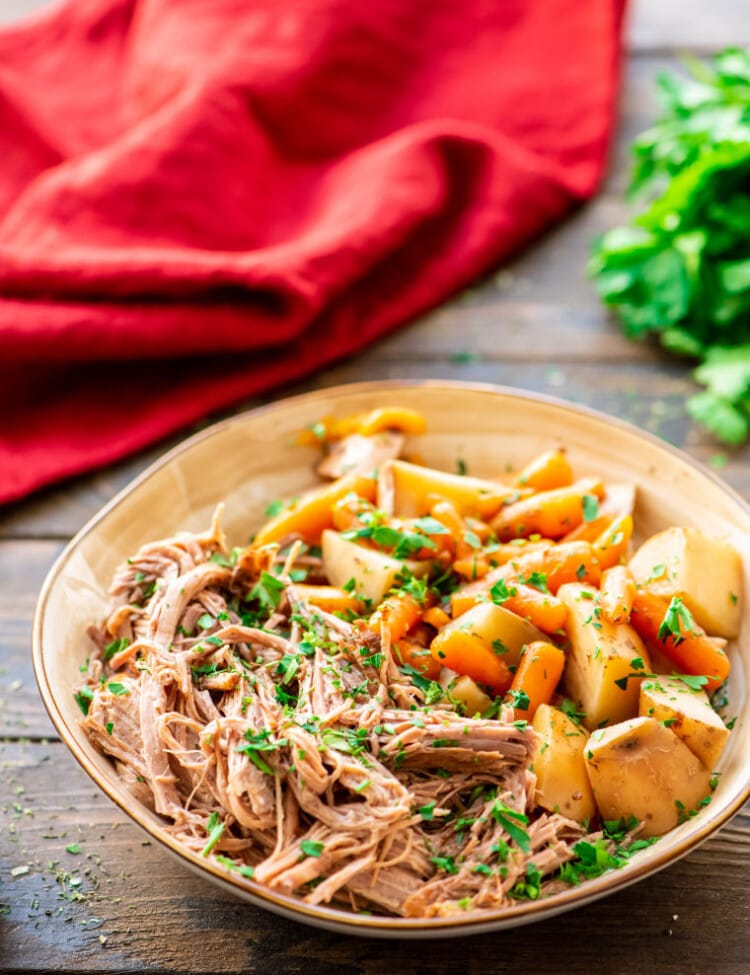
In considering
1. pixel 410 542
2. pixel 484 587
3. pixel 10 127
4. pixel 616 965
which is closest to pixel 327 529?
pixel 410 542

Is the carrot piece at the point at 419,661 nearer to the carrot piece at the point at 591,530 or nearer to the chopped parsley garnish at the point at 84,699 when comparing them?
the carrot piece at the point at 591,530

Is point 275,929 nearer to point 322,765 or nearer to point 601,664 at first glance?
point 322,765

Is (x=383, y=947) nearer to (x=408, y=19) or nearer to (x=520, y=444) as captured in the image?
(x=520, y=444)

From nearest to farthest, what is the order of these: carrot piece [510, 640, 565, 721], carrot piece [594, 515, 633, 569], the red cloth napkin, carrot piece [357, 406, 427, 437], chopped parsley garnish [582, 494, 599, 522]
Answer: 1. carrot piece [510, 640, 565, 721]
2. carrot piece [594, 515, 633, 569]
3. chopped parsley garnish [582, 494, 599, 522]
4. carrot piece [357, 406, 427, 437]
5. the red cloth napkin

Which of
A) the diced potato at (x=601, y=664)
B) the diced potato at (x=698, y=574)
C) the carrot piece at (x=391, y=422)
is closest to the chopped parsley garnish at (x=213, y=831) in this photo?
the diced potato at (x=601, y=664)

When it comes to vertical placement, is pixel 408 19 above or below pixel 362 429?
above

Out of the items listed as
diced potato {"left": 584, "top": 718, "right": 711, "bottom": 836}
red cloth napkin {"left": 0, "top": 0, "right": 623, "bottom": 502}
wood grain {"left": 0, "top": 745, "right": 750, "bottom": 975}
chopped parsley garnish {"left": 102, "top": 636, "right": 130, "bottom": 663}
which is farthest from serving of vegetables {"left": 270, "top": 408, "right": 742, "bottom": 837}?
red cloth napkin {"left": 0, "top": 0, "right": 623, "bottom": 502}

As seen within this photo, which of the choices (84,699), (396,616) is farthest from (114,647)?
(396,616)

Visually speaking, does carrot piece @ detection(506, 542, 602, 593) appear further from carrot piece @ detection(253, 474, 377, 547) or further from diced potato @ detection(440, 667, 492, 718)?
carrot piece @ detection(253, 474, 377, 547)
